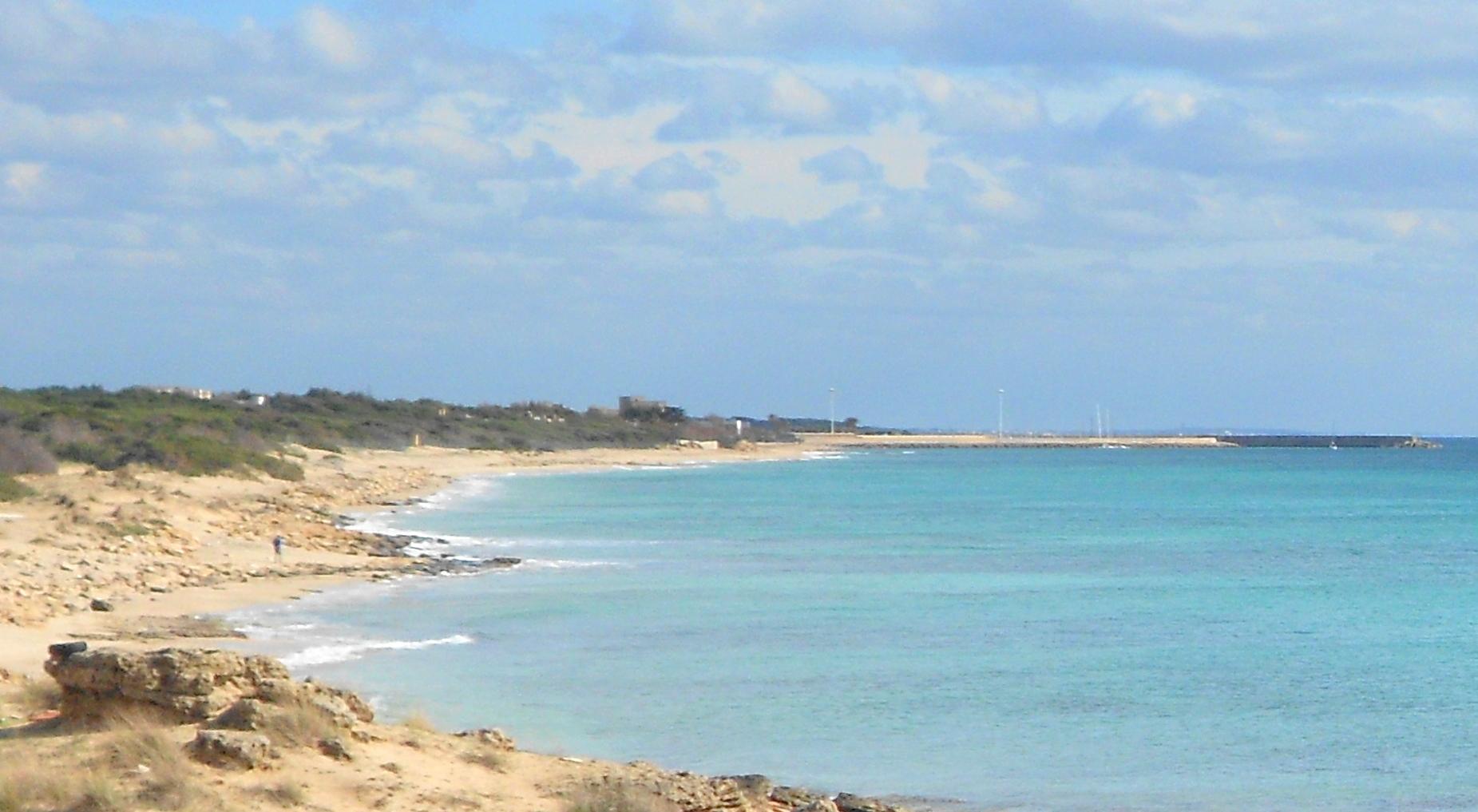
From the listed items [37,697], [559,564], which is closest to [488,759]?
[37,697]

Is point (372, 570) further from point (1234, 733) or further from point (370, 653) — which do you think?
point (1234, 733)

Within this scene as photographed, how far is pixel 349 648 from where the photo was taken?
2098 cm

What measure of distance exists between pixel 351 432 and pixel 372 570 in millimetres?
68002

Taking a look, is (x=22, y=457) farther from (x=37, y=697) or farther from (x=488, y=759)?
(x=488, y=759)

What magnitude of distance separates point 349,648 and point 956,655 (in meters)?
7.57

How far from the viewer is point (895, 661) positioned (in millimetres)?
21453

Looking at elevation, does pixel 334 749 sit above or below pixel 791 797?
above

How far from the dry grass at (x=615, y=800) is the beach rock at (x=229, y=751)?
1.82 meters

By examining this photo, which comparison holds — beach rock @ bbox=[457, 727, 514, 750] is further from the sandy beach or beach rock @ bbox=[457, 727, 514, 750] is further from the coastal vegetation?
the coastal vegetation

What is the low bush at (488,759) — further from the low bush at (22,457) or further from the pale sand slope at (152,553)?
the low bush at (22,457)

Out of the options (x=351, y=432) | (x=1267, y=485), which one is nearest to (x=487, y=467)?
(x=351, y=432)

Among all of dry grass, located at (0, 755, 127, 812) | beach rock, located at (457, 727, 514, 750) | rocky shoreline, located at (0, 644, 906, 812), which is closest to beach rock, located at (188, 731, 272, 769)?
rocky shoreline, located at (0, 644, 906, 812)

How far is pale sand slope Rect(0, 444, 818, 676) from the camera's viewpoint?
68.8ft

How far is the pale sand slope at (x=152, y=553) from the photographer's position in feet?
68.8
